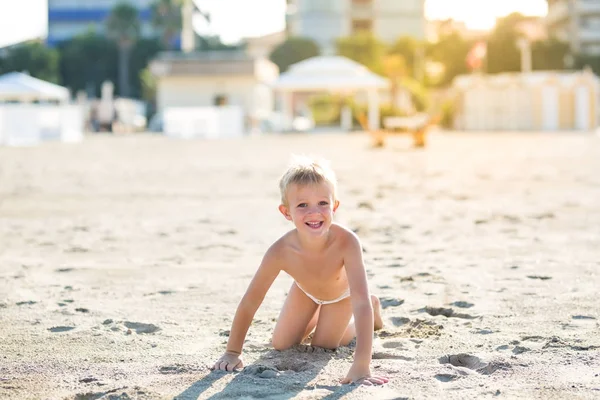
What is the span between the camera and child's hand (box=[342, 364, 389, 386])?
2.77 meters

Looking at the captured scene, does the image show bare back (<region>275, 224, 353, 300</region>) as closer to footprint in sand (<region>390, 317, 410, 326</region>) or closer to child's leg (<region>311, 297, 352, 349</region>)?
child's leg (<region>311, 297, 352, 349</region>)

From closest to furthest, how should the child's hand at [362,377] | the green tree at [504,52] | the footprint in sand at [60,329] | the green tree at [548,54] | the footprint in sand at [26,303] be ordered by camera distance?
the child's hand at [362,377], the footprint in sand at [60,329], the footprint in sand at [26,303], the green tree at [548,54], the green tree at [504,52]

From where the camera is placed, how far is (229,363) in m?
2.99

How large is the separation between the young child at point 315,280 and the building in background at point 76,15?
3164 inches

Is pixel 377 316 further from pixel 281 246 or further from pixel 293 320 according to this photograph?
pixel 281 246

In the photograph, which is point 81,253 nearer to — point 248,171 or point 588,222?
point 588,222

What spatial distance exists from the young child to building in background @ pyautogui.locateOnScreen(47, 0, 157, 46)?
264ft

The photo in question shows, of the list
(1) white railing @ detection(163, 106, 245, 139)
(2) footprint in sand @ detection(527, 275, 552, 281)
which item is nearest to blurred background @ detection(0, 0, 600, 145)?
(1) white railing @ detection(163, 106, 245, 139)

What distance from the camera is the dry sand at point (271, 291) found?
2.84 meters

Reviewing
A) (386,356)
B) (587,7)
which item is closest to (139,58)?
(587,7)

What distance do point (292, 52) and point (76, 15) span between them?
101ft

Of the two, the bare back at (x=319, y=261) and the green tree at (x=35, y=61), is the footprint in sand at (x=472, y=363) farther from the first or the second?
A: the green tree at (x=35, y=61)

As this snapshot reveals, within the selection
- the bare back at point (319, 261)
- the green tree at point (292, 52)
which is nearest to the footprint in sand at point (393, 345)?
the bare back at point (319, 261)

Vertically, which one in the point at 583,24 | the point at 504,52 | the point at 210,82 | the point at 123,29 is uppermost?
the point at 123,29
